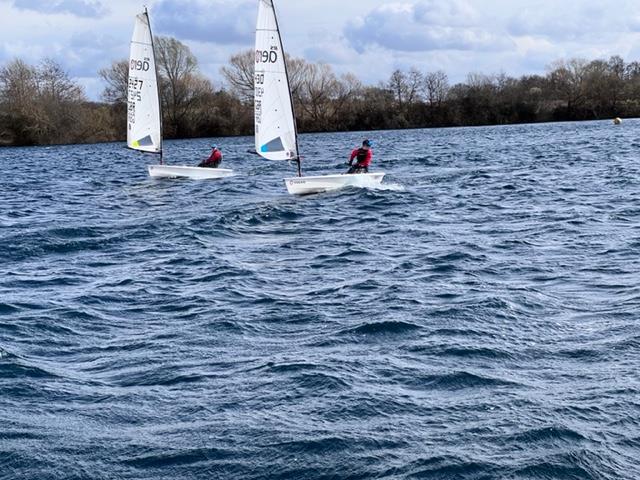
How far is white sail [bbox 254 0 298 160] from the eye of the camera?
29.6 meters

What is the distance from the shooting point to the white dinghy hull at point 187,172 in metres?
36.4

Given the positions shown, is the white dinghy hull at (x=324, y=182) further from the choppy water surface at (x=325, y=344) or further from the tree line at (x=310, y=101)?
the tree line at (x=310, y=101)

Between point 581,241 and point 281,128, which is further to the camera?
point 281,128

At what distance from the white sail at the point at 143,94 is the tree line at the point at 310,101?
5422 cm

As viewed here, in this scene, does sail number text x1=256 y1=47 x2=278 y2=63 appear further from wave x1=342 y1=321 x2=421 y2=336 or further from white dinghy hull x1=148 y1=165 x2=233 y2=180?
wave x1=342 y1=321 x2=421 y2=336

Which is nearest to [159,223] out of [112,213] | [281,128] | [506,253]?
[112,213]

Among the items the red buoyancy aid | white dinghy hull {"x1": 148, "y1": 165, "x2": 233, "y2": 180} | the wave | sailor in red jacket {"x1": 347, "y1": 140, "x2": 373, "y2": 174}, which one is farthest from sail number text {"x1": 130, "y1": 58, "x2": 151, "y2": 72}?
the wave

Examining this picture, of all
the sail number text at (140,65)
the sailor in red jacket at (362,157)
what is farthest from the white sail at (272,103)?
the sail number text at (140,65)

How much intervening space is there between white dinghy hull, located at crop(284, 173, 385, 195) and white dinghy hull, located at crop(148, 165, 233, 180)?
8059mm

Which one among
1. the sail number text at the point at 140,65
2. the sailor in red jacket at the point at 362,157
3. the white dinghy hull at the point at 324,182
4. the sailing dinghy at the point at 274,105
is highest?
the sail number text at the point at 140,65

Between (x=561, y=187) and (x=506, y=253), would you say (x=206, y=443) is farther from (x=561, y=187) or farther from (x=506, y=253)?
(x=561, y=187)

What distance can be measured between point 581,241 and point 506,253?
78.6 inches

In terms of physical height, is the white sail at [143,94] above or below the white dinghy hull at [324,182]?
above

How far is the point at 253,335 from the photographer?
12.6m
